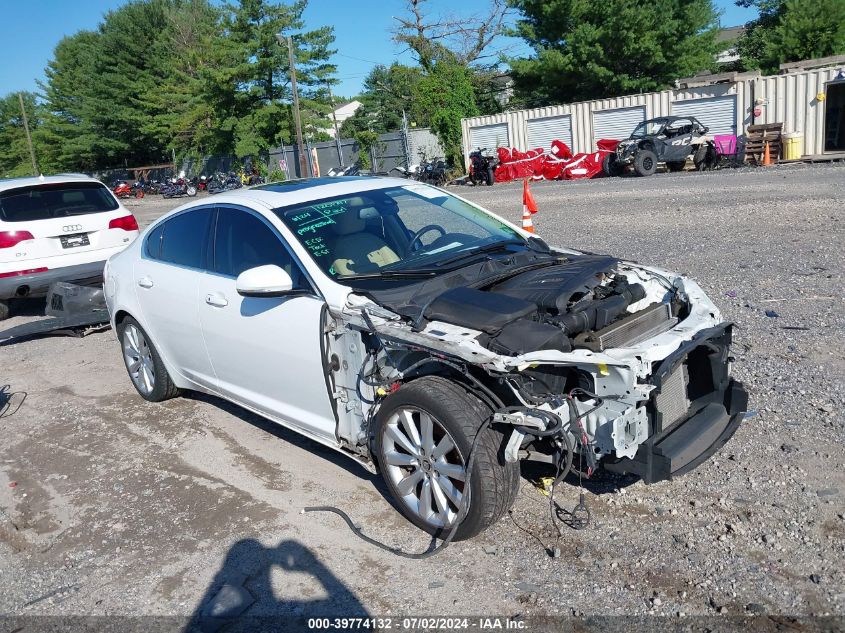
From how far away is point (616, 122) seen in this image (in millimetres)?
26938

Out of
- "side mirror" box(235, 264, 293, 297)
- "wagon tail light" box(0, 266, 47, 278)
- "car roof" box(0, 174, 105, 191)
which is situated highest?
"car roof" box(0, 174, 105, 191)

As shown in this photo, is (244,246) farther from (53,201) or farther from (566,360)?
(53,201)

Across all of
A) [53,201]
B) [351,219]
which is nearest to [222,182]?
[53,201]

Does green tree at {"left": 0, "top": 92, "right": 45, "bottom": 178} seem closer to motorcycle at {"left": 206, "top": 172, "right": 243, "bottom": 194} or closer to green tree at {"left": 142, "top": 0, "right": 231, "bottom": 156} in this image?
green tree at {"left": 142, "top": 0, "right": 231, "bottom": 156}

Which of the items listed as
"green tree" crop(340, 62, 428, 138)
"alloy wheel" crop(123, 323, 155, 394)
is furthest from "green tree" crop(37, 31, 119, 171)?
"alloy wheel" crop(123, 323, 155, 394)

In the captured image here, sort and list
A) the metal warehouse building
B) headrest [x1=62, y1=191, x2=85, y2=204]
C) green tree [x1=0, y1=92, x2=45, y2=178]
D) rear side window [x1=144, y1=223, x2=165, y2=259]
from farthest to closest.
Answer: green tree [x1=0, y1=92, x2=45, y2=178], the metal warehouse building, headrest [x1=62, y1=191, x2=85, y2=204], rear side window [x1=144, y1=223, x2=165, y2=259]

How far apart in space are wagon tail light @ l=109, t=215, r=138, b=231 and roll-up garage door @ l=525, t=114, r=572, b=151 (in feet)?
66.8

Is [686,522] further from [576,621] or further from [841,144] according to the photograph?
[841,144]

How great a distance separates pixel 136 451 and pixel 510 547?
9.67 ft

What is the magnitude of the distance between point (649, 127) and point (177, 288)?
21.4 meters

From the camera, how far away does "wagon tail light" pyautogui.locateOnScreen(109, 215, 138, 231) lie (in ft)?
31.4

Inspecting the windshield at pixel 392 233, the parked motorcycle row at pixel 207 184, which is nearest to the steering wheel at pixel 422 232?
the windshield at pixel 392 233

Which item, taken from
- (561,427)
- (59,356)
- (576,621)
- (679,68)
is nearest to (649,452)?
(561,427)

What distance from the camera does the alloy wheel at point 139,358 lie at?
5.95m
